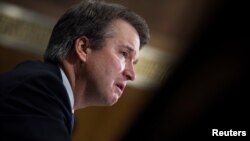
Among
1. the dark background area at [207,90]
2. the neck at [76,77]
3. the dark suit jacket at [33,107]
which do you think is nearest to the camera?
the dark suit jacket at [33,107]

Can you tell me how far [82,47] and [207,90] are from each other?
4.10ft

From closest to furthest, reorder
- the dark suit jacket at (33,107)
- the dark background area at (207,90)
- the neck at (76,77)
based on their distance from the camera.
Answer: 1. the dark suit jacket at (33,107)
2. the neck at (76,77)
3. the dark background area at (207,90)

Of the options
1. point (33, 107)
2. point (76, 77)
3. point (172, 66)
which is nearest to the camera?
point (33, 107)

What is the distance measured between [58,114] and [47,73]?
7cm

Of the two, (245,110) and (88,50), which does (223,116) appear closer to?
(245,110)

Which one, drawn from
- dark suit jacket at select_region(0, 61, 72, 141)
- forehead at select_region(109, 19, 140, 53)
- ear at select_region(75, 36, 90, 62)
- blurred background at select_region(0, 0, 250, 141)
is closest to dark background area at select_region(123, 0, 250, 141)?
blurred background at select_region(0, 0, 250, 141)

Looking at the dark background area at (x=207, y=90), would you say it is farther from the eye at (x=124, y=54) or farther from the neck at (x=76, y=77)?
the neck at (x=76, y=77)

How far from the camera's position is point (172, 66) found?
75.2 inches

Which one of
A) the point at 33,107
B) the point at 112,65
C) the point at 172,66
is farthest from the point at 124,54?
the point at 172,66

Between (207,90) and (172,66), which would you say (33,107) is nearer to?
(172,66)

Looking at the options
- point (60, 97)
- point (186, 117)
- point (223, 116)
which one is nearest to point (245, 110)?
point (223, 116)

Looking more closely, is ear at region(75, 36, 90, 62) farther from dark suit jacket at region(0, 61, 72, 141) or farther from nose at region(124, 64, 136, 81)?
dark suit jacket at region(0, 61, 72, 141)

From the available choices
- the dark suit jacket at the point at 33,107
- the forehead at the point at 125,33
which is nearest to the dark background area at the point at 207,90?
the forehead at the point at 125,33

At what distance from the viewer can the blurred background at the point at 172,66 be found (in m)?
1.76
